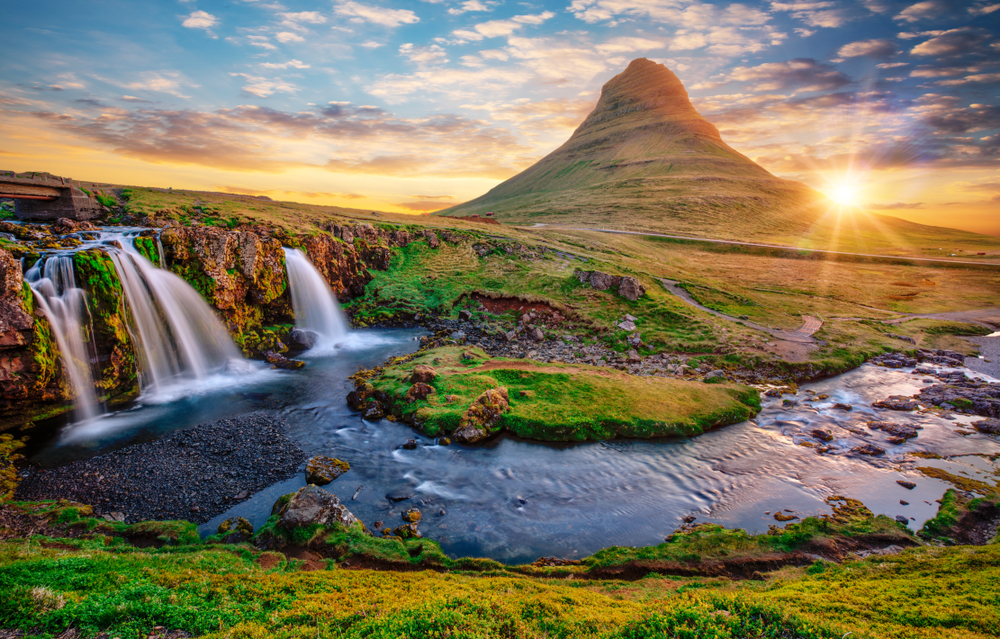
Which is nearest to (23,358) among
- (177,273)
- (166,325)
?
(166,325)

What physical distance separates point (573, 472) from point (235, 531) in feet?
52.8

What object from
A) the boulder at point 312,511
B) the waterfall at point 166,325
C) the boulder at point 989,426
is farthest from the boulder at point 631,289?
the waterfall at point 166,325

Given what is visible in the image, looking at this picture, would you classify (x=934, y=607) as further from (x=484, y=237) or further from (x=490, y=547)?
(x=484, y=237)

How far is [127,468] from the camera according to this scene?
1991 centimetres

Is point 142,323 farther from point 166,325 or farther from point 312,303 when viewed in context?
point 312,303

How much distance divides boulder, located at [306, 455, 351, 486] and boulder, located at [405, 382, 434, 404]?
676 cm

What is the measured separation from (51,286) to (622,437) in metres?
38.9

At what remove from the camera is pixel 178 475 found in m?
19.6

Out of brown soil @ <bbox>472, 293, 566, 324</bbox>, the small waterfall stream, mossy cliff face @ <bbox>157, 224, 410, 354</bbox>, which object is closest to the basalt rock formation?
brown soil @ <bbox>472, 293, 566, 324</bbox>

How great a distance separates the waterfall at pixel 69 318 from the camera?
2539 centimetres

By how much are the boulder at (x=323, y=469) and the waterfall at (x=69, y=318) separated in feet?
54.9

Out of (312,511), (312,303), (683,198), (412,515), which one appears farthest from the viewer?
(683,198)

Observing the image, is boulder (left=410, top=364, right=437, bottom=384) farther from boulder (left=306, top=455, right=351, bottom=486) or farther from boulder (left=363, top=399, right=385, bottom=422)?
boulder (left=306, top=455, right=351, bottom=486)

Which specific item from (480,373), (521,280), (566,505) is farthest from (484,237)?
(566,505)
